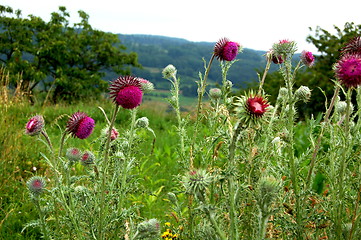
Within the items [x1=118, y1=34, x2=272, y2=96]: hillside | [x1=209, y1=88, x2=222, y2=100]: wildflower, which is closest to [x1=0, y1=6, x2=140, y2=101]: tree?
[x1=209, y1=88, x2=222, y2=100]: wildflower

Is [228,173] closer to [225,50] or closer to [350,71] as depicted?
[350,71]

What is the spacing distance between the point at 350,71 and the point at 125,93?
96 centimetres

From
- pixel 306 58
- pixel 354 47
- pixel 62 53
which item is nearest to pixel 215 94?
pixel 306 58

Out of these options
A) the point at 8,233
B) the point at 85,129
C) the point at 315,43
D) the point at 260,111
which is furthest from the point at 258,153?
the point at 315,43

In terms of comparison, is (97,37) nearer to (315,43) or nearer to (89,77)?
(89,77)

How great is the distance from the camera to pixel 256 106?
4.48ft

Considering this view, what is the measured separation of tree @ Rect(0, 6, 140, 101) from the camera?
2864cm

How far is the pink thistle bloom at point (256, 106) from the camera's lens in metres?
1.36

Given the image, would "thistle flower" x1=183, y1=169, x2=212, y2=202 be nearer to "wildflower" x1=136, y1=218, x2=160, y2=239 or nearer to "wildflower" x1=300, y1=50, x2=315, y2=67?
"wildflower" x1=136, y1=218, x2=160, y2=239

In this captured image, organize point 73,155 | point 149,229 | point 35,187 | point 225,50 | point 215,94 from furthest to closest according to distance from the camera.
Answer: point 215,94, point 225,50, point 35,187, point 73,155, point 149,229

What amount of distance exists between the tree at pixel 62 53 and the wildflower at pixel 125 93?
27.7m

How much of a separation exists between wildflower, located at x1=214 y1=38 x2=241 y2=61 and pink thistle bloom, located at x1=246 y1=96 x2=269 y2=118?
924 millimetres

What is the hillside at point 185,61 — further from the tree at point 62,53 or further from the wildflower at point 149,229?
the wildflower at point 149,229

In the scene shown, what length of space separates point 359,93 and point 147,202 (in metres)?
2.56
